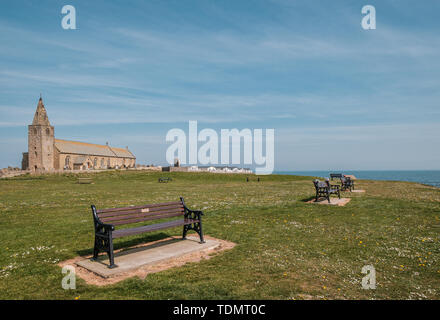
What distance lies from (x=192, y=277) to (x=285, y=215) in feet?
24.8

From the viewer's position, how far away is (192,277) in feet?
19.2

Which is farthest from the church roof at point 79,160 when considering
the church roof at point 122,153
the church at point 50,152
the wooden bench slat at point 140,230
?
the wooden bench slat at point 140,230

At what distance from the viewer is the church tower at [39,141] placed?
75.1 meters

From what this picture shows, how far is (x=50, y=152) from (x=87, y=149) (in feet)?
54.5

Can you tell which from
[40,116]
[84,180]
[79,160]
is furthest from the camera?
[79,160]

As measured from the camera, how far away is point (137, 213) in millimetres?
7754

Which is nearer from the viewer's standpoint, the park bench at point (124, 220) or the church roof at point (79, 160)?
the park bench at point (124, 220)

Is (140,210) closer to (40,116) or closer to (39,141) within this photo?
(39,141)

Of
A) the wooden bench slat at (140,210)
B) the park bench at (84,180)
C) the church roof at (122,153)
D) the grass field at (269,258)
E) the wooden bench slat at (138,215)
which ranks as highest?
the church roof at (122,153)

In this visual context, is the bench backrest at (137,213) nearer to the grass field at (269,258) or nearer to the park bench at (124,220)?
the park bench at (124,220)

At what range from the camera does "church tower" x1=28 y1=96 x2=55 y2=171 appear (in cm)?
7512

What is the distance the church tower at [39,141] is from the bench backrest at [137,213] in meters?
78.7

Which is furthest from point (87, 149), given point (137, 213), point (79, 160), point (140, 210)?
point (137, 213)
